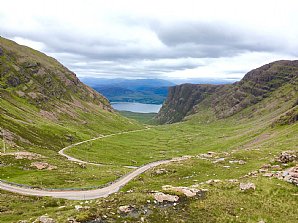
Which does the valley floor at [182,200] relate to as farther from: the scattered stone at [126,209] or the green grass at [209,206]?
the scattered stone at [126,209]

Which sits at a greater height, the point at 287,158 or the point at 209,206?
the point at 209,206

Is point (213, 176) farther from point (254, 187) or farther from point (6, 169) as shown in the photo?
point (6, 169)

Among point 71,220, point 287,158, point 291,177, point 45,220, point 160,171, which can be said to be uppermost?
point 291,177

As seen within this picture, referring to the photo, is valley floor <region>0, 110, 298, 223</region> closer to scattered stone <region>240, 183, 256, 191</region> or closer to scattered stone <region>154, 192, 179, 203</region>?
scattered stone <region>240, 183, 256, 191</region>

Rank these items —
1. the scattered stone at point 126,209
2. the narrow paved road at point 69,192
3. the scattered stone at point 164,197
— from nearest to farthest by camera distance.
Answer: the scattered stone at point 126,209, the scattered stone at point 164,197, the narrow paved road at point 69,192

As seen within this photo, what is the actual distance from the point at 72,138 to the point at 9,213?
13778 centimetres

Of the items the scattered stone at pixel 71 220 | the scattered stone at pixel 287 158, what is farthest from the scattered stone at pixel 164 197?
the scattered stone at pixel 287 158

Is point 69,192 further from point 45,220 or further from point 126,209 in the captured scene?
point 126,209

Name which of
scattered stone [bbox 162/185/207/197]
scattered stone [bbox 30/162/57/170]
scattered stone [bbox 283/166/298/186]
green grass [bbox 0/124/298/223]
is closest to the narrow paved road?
green grass [bbox 0/124/298/223]

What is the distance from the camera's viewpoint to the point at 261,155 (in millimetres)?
84562

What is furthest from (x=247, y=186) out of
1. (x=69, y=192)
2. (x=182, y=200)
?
(x=69, y=192)

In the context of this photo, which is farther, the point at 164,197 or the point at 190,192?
the point at 190,192

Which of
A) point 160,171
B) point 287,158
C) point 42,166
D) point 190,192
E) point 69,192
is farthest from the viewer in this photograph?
point 42,166

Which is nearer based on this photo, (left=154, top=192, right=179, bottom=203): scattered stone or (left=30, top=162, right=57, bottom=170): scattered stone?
(left=154, top=192, right=179, bottom=203): scattered stone
